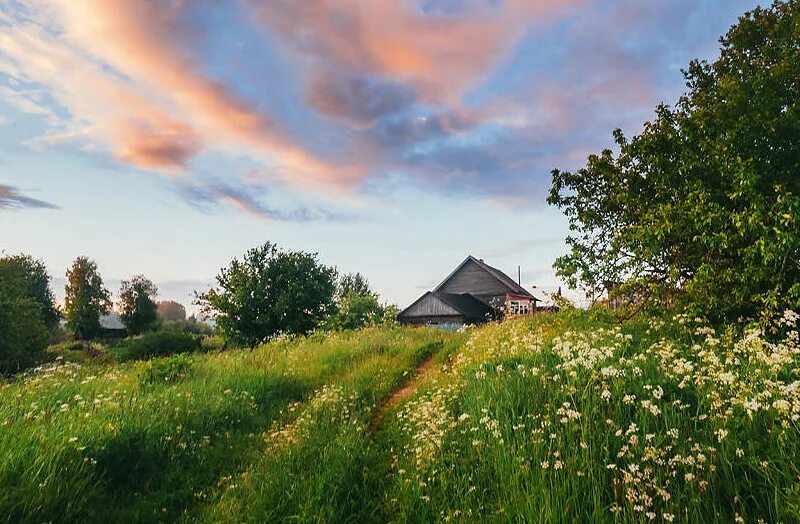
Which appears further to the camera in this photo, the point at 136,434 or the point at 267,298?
the point at 267,298

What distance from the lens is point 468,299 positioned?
55625 millimetres

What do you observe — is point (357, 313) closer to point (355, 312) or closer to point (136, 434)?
point (355, 312)

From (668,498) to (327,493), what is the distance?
3.80 m

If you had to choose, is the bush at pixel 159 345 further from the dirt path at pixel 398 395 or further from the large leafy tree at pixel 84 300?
the large leafy tree at pixel 84 300

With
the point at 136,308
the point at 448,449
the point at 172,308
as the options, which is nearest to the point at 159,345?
the point at 448,449

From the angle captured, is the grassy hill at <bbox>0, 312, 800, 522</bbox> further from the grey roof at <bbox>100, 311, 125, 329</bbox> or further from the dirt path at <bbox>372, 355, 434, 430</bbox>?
the grey roof at <bbox>100, 311, 125, 329</bbox>

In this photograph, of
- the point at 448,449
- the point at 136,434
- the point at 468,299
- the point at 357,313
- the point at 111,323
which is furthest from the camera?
the point at 111,323

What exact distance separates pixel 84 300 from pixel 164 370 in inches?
3137

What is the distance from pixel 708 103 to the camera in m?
15.3

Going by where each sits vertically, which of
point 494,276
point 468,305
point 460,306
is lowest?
point 460,306

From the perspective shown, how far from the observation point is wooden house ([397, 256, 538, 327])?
50344mm

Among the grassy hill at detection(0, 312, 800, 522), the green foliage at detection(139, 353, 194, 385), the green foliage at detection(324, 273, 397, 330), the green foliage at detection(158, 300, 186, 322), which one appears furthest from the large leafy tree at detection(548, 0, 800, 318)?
the green foliage at detection(158, 300, 186, 322)

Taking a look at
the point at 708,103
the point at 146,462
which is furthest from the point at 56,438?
the point at 708,103

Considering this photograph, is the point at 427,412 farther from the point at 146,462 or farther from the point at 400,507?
the point at 146,462
